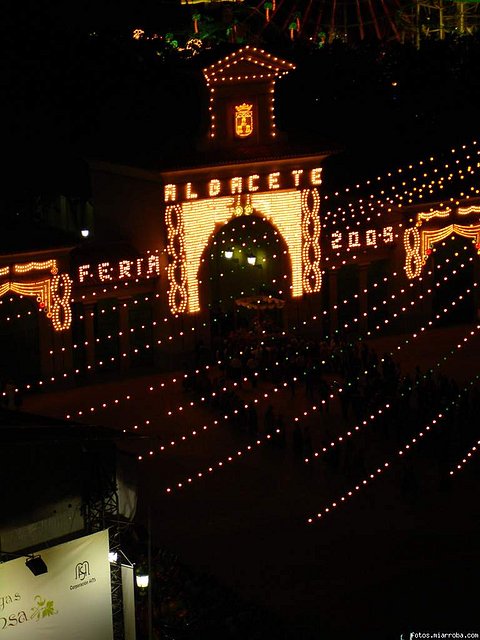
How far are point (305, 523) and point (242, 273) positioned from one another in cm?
1496

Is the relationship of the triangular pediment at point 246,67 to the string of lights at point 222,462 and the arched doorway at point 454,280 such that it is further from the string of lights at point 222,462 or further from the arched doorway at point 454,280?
the string of lights at point 222,462

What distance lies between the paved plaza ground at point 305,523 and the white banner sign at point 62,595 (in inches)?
147

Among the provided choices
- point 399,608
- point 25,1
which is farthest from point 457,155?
point 399,608

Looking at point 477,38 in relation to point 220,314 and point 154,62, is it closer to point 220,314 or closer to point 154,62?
point 154,62

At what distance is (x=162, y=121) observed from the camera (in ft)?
139

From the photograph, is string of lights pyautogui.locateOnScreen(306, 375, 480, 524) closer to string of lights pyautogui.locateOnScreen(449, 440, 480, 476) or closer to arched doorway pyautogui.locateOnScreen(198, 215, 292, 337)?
string of lights pyautogui.locateOnScreen(449, 440, 480, 476)

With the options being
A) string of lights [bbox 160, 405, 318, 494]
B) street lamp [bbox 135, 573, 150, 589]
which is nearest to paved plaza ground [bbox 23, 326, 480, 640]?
string of lights [bbox 160, 405, 318, 494]

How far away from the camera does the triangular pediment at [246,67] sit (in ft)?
112

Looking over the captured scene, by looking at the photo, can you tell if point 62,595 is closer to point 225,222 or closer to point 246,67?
point 225,222

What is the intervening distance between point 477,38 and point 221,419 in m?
25.0

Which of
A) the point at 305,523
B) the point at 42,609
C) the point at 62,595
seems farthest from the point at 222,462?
the point at 42,609

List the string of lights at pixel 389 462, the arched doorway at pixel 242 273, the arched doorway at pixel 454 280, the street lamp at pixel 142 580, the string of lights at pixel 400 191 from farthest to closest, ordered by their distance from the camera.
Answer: the arched doorway at pixel 454 280
the string of lights at pixel 400 191
the arched doorway at pixel 242 273
the string of lights at pixel 389 462
the street lamp at pixel 142 580

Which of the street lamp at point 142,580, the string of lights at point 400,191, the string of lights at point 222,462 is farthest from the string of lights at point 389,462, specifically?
the string of lights at point 400,191

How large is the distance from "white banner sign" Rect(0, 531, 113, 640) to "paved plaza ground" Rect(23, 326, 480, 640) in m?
3.72
